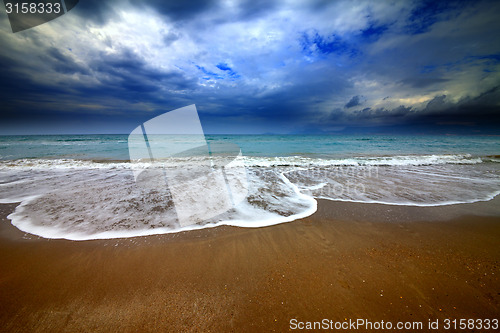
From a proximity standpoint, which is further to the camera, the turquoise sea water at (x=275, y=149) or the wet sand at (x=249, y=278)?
the turquoise sea water at (x=275, y=149)

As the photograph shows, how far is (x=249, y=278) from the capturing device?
89.5 inches

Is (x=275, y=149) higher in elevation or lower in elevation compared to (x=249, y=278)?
higher

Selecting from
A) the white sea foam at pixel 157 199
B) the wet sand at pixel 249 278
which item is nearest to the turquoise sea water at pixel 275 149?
the white sea foam at pixel 157 199

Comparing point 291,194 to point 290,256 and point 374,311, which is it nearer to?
point 290,256

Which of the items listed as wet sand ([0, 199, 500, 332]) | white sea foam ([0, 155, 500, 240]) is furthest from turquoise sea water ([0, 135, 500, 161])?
wet sand ([0, 199, 500, 332])

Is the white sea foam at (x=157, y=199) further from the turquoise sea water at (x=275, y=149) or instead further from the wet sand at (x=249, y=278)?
the turquoise sea water at (x=275, y=149)

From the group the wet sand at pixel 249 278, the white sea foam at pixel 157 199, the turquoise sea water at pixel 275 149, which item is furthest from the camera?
the turquoise sea water at pixel 275 149

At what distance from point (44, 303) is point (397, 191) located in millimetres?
7612

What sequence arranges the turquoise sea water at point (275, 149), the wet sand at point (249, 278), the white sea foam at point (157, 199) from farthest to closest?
1. the turquoise sea water at point (275, 149)
2. the white sea foam at point (157, 199)
3. the wet sand at point (249, 278)

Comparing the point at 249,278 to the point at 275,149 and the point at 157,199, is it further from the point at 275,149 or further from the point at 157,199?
the point at 275,149

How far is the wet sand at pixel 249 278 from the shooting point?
1812 millimetres

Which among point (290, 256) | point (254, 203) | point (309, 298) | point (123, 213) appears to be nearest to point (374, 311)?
point (309, 298)

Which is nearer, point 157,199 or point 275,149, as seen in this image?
point 157,199

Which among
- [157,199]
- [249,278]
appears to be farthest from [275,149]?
[249,278]
